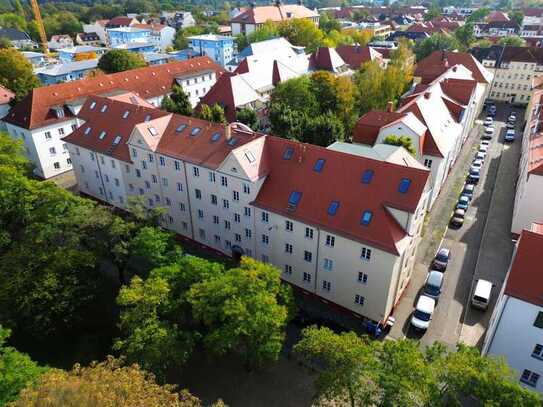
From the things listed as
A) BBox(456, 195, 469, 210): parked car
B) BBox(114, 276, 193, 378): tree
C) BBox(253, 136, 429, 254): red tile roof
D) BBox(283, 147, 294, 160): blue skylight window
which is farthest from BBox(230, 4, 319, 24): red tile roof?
BBox(114, 276, 193, 378): tree

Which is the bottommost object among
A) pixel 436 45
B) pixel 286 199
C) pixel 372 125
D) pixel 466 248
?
pixel 466 248

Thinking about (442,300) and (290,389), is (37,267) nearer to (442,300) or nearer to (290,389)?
(290,389)

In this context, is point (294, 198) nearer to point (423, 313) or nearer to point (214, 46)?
point (423, 313)

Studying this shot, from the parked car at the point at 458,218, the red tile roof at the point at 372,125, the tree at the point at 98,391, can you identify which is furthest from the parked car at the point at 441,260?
the tree at the point at 98,391

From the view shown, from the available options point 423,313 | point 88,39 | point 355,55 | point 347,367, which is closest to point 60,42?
point 88,39

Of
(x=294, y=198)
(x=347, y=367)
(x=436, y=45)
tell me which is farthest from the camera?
(x=436, y=45)

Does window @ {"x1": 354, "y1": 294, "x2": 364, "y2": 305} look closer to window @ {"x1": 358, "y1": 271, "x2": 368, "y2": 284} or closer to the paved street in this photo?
window @ {"x1": 358, "y1": 271, "x2": 368, "y2": 284}

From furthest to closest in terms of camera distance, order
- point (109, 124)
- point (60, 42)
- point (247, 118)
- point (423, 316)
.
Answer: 1. point (60, 42)
2. point (247, 118)
3. point (109, 124)
4. point (423, 316)
